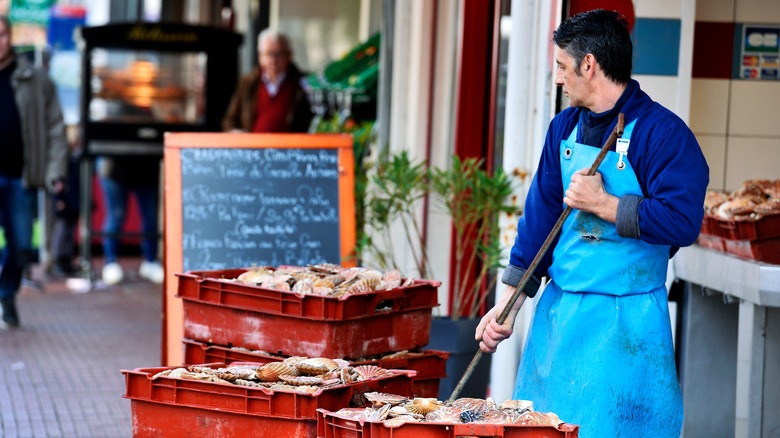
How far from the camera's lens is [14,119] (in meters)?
10.9

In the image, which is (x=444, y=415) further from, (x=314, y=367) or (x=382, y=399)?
(x=314, y=367)

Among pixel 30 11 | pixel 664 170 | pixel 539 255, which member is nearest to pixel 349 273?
pixel 539 255

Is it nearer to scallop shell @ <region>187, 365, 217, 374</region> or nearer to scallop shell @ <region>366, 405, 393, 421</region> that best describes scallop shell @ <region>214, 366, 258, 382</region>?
scallop shell @ <region>187, 365, 217, 374</region>

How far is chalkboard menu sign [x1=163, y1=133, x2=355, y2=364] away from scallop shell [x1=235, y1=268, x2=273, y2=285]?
1.67 meters

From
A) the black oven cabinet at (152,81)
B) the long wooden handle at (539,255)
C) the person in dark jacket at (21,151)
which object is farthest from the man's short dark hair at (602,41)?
the black oven cabinet at (152,81)

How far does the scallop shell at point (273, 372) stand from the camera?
4047 mm

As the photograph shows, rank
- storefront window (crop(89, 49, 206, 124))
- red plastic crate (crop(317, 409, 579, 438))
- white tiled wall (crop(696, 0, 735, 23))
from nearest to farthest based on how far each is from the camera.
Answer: red plastic crate (crop(317, 409, 579, 438)) → white tiled wall (crop(696, 0, 735, 23)) → storefront window (crop(89, 49, 206, 124))

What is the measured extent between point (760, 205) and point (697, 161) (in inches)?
75.8

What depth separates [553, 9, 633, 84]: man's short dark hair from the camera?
3963 millimetres

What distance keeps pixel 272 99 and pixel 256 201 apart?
12.1 feet

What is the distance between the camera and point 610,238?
13.3ft

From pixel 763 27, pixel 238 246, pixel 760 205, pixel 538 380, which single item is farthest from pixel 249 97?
pixel 538 380

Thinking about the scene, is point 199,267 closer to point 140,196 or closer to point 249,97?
point 249,97

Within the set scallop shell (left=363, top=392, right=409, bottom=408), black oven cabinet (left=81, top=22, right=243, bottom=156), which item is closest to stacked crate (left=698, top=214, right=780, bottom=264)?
scallop shell (left=363, top=392, right=409, bottom=408)
